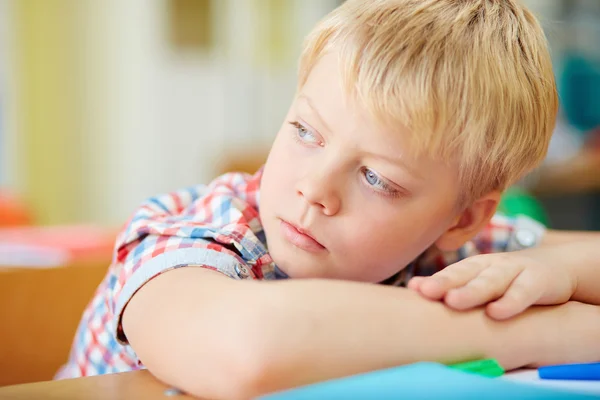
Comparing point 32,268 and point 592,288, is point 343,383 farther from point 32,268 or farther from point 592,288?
point 32,268

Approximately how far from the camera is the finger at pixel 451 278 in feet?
2.06

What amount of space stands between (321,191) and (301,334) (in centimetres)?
19

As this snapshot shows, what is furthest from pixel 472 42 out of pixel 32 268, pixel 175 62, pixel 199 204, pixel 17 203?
pixel 175 62

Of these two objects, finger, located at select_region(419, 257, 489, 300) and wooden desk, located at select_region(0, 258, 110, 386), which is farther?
wooden desk, located at select_region(0, 258, 110, 386)

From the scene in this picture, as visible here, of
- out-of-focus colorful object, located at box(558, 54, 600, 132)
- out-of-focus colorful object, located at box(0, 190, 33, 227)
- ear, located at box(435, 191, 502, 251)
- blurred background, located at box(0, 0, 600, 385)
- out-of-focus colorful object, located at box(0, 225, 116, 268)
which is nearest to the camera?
ear, located at box(435, 191, 502, 251)

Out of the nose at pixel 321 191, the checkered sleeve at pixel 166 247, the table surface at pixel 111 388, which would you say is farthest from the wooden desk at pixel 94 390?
the nose at pixel 321 191

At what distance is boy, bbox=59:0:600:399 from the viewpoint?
0.56 m

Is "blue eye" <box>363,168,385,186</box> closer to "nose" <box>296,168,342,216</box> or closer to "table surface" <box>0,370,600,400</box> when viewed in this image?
"nose" <box>296,168,342,216</box>

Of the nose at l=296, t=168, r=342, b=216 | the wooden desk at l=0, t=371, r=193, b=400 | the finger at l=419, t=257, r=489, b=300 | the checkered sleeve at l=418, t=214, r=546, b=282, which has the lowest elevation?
the checkered sleeve at l=418, t=214, r=546, b=282

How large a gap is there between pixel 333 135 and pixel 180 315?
8.9 inches

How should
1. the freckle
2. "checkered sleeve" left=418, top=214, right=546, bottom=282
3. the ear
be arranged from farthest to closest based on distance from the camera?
"checkered sleeve" left=418, top=214, right=546, bottom=282, the ear, the freckle

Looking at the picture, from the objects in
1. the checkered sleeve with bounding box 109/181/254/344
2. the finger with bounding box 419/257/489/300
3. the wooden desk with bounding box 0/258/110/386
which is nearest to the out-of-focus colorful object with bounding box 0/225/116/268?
the wooden desk with bounding box 0/258/110/386

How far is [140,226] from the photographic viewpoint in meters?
0.78

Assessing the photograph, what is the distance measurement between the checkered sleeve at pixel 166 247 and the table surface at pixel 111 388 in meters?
0.11
